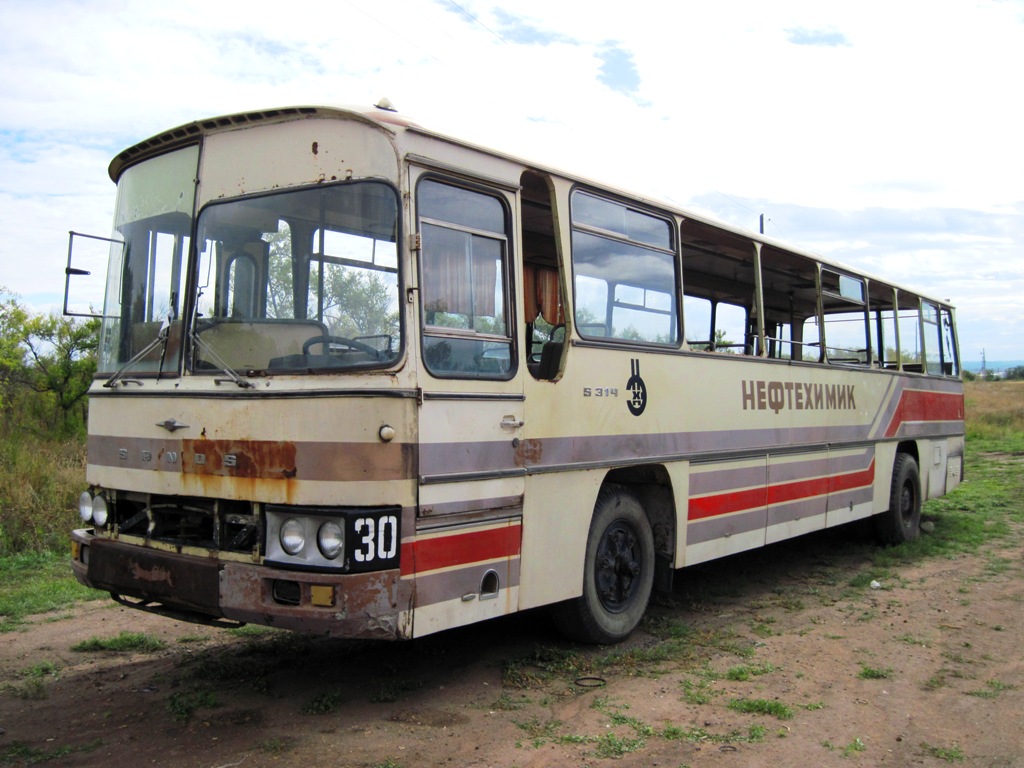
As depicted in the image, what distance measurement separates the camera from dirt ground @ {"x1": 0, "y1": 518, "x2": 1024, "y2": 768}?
4465mm

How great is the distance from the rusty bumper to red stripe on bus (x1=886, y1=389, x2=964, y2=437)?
26.2 ft

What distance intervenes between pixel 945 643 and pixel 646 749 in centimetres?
322

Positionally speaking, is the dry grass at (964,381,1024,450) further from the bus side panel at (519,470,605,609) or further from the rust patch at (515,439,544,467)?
the rust patch at (515,439,544,467)

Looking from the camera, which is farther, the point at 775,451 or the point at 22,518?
the point at 22,518

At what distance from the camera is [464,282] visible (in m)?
5.11

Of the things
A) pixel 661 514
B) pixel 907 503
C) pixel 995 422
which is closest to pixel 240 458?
pixel 661 514

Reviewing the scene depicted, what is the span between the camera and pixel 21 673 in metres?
5.71

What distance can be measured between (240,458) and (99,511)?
4.37 ft

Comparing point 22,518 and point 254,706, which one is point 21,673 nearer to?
point 254,706

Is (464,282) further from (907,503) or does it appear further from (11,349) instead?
(11,349)

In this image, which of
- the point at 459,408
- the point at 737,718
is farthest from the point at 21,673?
the point at 737,718

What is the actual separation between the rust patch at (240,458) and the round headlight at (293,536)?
23 cm

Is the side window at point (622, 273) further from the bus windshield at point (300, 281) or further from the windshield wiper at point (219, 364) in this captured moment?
the windshield wiper at point (219, 364)

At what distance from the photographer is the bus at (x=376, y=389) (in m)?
4.55
